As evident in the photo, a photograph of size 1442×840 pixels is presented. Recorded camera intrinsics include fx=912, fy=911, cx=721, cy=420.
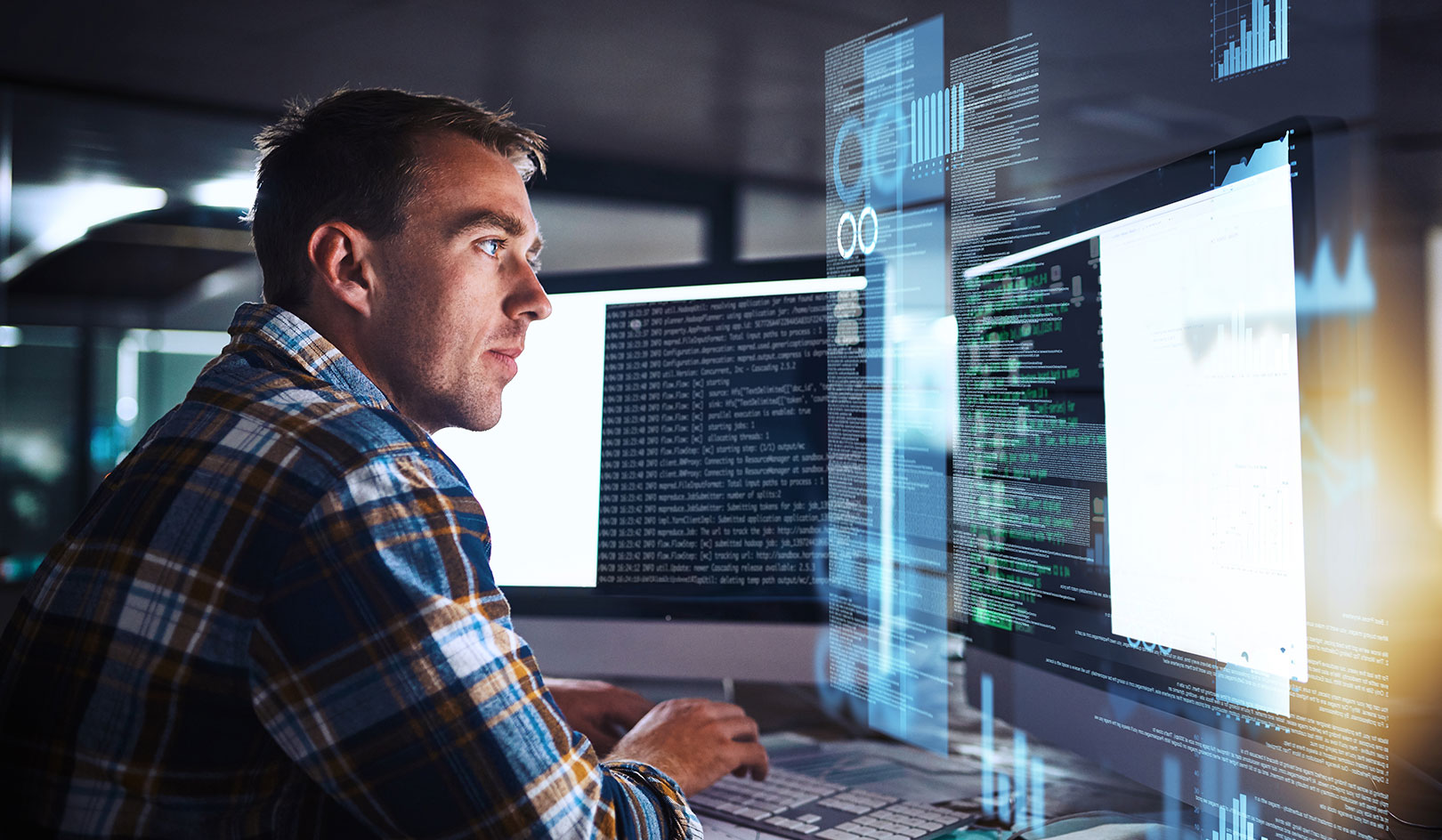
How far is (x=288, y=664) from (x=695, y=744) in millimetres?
420

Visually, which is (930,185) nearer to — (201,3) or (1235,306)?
(1235,306)

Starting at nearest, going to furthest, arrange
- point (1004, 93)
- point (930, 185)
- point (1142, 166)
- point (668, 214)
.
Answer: point (1142, 166) < point (1004, 93) < point (930, 185) < point (668, 214)

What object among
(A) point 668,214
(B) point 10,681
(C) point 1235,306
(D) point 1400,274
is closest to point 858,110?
(C) point 1235,306

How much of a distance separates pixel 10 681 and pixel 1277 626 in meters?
0.84

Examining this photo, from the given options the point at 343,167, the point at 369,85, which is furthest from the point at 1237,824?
the point at 369,85

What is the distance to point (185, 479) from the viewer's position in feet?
1.95

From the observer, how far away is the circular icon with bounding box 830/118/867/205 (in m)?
1.05

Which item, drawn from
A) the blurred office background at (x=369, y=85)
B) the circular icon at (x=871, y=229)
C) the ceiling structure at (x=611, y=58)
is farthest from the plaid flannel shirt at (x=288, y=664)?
the ceiling structure at (x=611, y=58)

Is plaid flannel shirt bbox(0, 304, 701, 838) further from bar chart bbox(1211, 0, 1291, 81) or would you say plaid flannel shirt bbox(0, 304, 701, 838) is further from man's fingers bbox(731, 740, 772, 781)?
bar chart bbox(1211, 0, 1291, 81)

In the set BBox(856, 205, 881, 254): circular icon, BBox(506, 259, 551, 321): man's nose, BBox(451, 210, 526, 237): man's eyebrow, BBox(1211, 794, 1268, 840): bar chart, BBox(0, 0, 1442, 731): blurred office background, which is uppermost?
BBox(0, 0, 1442, 731): blurred office background

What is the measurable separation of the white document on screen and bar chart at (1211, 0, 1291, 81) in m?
0.09

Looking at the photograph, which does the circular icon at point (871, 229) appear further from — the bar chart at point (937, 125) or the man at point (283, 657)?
the man at point (283, 657)

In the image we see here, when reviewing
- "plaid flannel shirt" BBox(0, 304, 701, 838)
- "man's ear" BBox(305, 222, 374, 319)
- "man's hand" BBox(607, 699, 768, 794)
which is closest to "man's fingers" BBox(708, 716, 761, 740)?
"man's hand" BBox(607, 699, 768, 794)

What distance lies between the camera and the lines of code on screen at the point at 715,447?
104 centimetres
